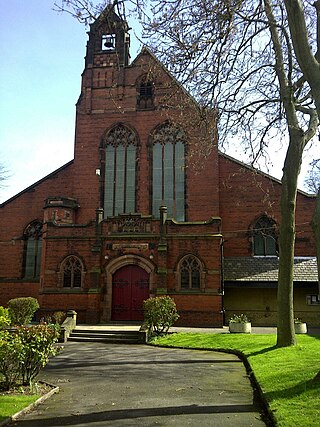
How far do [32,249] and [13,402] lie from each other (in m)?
20.4

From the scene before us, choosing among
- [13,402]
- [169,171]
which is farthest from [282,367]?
[169,171]

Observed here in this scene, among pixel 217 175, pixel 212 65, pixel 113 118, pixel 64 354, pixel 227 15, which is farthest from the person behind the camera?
pixel 113 118

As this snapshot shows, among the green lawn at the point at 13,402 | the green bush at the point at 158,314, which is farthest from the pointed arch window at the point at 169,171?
the green lawn at the point at 13,402

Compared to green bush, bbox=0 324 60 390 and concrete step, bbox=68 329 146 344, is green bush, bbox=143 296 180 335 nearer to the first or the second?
concrete step, bbox=68 329 146 344

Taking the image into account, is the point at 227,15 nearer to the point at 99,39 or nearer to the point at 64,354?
the point at 64,354

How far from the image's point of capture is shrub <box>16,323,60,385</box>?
826 centimetres

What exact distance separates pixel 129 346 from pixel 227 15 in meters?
A: 12.0

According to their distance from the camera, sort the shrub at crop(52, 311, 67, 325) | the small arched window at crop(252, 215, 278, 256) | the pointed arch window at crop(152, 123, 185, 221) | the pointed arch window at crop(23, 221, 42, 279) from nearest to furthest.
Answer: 1. the shrub at crop(52, 311, 67, 325)
2. the small arched window at crop(252, 215, 278, 256)
3. the pointed arch window at crop(152, 123, 185, 221)
4. the pointed arch window at crop(23, 221, 42, 279)

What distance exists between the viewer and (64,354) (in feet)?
45.1

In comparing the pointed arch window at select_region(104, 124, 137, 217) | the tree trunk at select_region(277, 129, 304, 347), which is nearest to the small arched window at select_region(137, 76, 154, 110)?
the pointed arch window at select_region(104, 124, 137, 217)

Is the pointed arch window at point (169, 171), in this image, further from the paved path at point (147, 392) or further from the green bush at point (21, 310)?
the paved path at point (147, 392)

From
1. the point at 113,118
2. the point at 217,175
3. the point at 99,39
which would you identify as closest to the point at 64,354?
the point at 217,175

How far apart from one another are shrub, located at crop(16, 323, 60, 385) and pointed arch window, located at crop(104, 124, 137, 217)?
700 inches

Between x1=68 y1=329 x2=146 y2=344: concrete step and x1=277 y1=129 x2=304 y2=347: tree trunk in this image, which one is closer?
x1=277 y1=129 x2=304 y2=347: tree trunk
